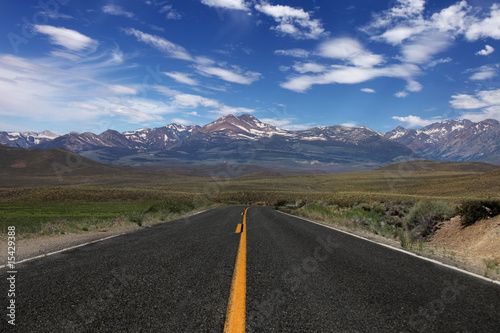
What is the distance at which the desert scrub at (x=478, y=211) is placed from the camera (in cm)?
1126

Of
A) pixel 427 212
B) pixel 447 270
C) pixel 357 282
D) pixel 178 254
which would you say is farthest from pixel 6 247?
pixel 427 212

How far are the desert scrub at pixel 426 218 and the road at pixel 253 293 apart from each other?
26.6 feet

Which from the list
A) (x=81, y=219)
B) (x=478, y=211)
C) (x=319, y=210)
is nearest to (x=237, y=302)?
(x=478, y=211)

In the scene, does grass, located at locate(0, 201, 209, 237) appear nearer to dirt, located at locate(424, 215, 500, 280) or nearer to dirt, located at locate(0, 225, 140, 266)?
dirt, located at locate(0, 225, 140, 266)

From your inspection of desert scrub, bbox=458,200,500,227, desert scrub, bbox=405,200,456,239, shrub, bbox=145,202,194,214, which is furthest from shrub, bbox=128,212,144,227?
desert scrub, bbox=458,200,500,227

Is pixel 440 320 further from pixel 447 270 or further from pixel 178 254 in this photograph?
pixel 178 254

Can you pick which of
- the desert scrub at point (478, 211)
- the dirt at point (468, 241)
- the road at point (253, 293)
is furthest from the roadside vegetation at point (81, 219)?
the desert scrub at point (478, 211)

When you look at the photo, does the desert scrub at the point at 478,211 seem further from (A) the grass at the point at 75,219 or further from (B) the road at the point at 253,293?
(A) the grass at the point at 75,219

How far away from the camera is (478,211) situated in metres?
11.5

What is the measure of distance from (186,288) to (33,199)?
6806cm

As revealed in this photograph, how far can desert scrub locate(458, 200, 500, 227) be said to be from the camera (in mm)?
11258

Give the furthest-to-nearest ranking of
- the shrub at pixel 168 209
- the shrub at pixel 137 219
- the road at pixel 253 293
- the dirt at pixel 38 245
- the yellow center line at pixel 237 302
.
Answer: the shrub at pixel 168 209 < the shrub at pixel 137 219 < the dirt at pixel 38 245 < the road at pixel 253 293 < the yellow center line at pixel 237 302

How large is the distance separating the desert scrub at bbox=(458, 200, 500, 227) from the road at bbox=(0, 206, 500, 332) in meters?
7.62

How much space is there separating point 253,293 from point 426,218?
13615 mm
